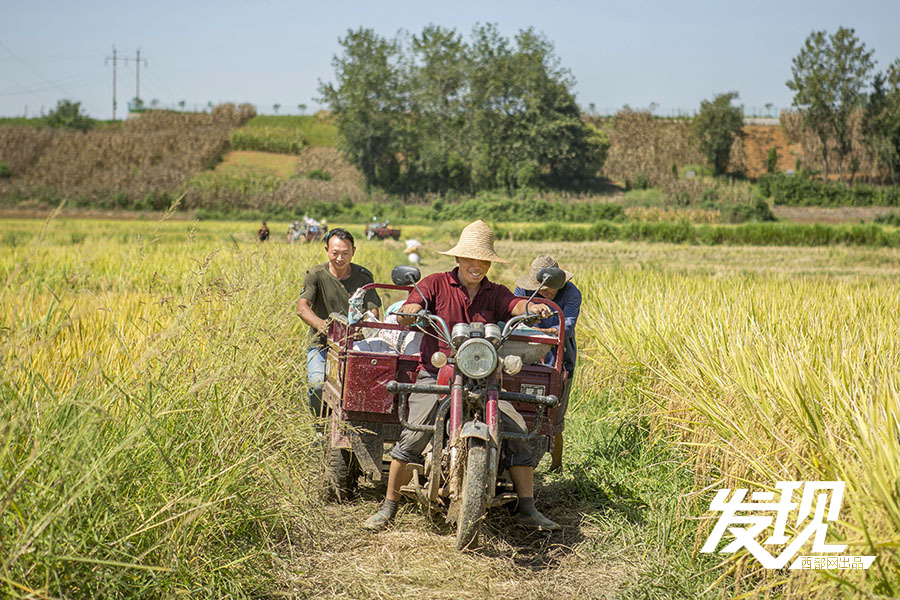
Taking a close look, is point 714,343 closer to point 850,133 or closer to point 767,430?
point 767,430

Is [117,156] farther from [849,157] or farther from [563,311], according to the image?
[563,311]

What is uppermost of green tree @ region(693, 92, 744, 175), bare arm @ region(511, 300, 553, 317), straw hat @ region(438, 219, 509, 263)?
green tree @ region(693, 92, 744, 175)

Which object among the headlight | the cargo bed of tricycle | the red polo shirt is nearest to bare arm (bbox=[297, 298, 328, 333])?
the cargo bed of tricycle

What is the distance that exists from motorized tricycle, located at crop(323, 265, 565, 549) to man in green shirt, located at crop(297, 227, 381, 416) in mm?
846

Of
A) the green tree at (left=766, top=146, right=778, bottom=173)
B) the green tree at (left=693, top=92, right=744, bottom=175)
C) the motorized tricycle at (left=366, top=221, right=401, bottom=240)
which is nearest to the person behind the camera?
the motorized tricycle at (left=366, top=221, right=401, bottom=240)

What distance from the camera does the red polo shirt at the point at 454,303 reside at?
197 inches

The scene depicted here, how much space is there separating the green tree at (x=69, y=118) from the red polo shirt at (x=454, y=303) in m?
90.2

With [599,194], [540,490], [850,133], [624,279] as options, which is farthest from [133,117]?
[540,490]

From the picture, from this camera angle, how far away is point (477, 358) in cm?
434

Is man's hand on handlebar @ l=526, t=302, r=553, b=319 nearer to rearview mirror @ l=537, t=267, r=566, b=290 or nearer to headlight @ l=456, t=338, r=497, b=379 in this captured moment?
rearview mirror @ l=537, t=267, r=566, b=290

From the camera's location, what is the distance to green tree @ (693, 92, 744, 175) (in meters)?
72.9

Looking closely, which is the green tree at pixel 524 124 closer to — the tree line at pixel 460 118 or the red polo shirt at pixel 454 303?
the tree line at pixel 460 118

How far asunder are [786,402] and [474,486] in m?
1.63

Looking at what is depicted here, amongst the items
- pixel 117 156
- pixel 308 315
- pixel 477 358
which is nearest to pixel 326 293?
pixel 308 315
